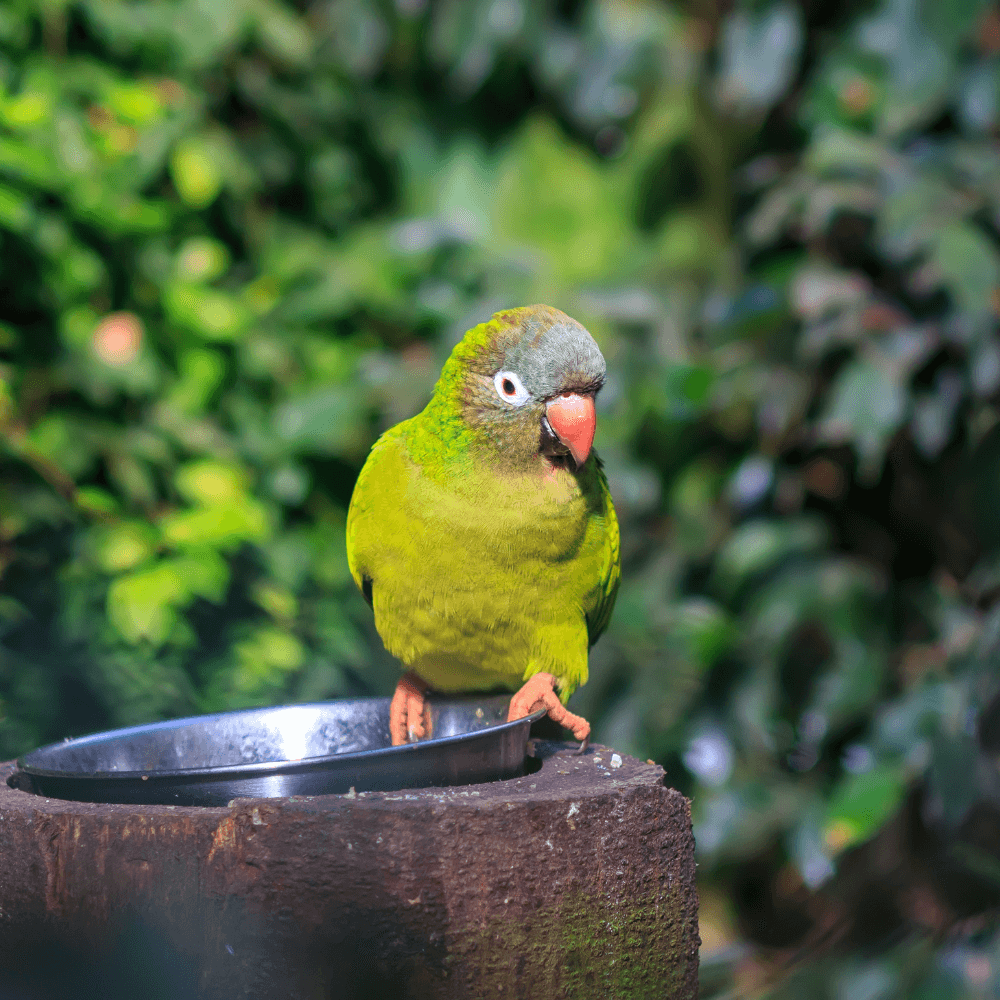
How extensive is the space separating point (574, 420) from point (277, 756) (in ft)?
1.72

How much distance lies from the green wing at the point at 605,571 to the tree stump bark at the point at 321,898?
495 mm

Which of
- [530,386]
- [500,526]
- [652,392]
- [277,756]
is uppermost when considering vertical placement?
[652,392]

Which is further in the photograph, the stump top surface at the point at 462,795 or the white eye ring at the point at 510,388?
the white eye ring at the point at 510,388

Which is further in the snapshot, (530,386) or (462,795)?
(530,386)

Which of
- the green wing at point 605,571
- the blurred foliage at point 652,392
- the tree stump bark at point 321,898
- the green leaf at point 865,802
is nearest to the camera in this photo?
the tree stump bark at point 321,898

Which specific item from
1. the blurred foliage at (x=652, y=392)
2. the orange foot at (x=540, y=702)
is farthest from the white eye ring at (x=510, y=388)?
the blurred foliage at (x=652, y=392)

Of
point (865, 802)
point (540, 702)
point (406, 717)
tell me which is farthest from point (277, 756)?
point (865, 802)

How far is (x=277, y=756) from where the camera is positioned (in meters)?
1.21

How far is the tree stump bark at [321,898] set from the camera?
2.78 feet

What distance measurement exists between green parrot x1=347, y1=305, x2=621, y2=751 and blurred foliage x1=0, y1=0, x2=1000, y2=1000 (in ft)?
2.62

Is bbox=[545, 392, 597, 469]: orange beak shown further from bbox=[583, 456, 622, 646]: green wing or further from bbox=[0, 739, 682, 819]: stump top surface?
bbox=[0, 739, 682, 819]: stump top surface

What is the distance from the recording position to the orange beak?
126 centimetres

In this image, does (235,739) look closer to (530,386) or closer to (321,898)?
(321,898)

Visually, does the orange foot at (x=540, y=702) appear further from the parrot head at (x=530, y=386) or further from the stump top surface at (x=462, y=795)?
the parrot head at (x=530, y=386)
